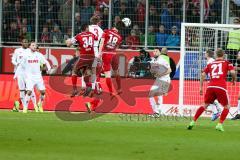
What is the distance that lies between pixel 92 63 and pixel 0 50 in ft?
27.1

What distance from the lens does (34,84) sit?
93.4ft

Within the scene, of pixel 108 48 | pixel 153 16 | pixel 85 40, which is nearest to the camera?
pixel 85 40

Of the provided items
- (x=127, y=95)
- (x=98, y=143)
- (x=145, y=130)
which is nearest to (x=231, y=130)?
(x=145, y=130)

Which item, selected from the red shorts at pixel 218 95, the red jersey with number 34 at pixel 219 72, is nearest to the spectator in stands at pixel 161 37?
the red jersey with number 34 at pixel 219 72

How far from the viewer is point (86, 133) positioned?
58.2ft

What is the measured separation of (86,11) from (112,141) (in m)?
16.4

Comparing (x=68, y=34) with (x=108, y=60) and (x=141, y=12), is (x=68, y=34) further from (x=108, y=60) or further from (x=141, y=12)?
(x=108, y=60)

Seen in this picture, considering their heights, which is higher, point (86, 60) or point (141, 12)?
point (141, 12)

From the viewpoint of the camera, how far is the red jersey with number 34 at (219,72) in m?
19.8

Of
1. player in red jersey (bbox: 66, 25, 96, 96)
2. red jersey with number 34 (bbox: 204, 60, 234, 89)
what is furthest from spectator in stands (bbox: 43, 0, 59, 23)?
red jersey with number 34 (bbox: 204, 60, 234, 89)

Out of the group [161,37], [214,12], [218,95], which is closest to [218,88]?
[218,95]

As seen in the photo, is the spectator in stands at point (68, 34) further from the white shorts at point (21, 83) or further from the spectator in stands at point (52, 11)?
the white shorts at point (21, 83)

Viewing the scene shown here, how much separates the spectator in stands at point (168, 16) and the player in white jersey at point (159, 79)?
9.98 feet

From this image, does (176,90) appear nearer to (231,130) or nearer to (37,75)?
(37,75)
